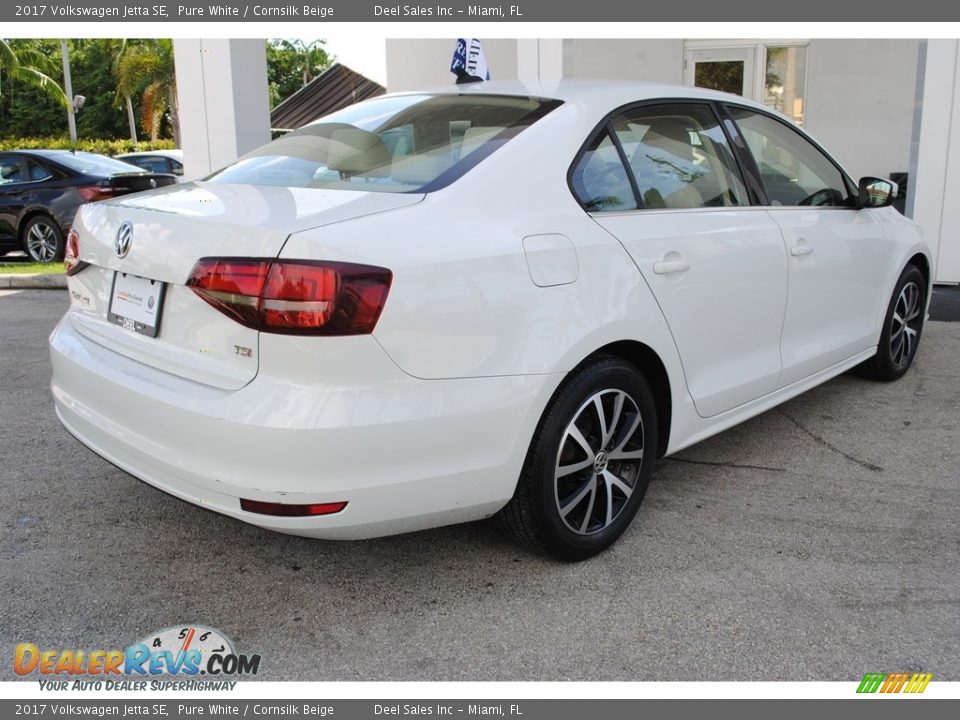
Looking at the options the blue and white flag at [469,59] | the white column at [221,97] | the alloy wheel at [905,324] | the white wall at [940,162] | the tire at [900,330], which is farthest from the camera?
the white column at [221,97]

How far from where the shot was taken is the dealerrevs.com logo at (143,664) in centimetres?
241

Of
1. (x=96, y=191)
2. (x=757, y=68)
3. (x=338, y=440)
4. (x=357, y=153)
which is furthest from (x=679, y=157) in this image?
(x=757, y=68)

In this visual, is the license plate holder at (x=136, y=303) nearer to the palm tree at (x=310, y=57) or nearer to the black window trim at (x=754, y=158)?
the black window trim at (x=754, y=158)

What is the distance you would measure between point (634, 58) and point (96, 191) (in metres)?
7.37

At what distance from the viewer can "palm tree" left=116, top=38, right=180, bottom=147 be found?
34750 millimetres

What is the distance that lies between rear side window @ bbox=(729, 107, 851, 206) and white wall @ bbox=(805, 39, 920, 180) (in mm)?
8699

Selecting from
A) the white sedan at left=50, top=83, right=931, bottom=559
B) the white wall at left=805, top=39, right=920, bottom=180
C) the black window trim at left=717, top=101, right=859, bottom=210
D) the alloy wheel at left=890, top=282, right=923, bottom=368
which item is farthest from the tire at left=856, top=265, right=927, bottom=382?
the white wall at left=805, top=39, right=920, bottom=180

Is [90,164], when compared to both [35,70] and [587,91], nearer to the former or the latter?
[587,91]

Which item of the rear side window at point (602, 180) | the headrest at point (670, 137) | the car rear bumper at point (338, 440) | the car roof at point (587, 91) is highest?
the car roof at point (587, 91)

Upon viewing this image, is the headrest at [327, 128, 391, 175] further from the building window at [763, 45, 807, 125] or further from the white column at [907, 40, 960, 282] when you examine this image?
the building window at [763, 45, 807, 125]

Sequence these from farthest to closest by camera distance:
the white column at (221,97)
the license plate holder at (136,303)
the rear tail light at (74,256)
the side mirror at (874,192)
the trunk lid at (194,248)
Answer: the white column at (221,97), the side mirror at (874,192), the rear tail light at (74,256), the license plate holder at (136,303), the trunk lid at (194,248)

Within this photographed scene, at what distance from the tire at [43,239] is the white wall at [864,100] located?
9.89 meters

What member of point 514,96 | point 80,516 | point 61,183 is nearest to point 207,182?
point 514,96

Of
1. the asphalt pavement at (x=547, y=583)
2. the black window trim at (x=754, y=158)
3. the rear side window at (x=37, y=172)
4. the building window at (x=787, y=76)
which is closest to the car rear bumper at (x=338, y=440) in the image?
the asphalt pavement at (x=547, y=583)
